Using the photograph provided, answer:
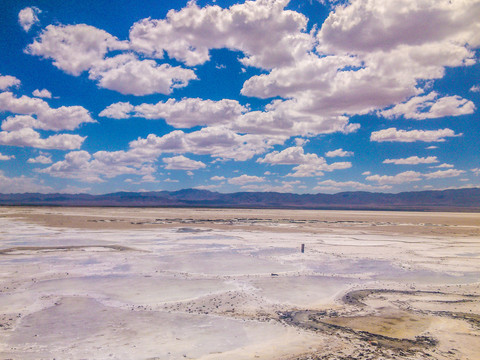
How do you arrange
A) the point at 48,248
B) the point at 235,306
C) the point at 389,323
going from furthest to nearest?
the point at 48,248 < the point at 235,306 < the point at 389,323

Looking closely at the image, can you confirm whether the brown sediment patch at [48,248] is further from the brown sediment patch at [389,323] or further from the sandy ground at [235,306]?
the brown sediment patch at [389,323]

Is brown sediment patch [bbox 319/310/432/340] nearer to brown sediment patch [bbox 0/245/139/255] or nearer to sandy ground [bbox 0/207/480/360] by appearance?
sandy ground [bbox 0/207/480/360]

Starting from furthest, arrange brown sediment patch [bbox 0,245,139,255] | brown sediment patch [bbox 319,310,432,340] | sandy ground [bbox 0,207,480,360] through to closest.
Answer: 1. brown sediment patch [bbox 0,245,139,255]
2. brown sediment patch [bbox 319,310,432,340]
3. sandy ground [bbox 0,207,480,360]

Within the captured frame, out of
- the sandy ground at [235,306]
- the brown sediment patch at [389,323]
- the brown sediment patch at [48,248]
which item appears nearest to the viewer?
the sandy ground at [235,306]

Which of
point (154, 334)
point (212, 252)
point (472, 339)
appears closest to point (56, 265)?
point (212, 252)

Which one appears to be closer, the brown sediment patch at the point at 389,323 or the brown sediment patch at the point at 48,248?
the brown sediment patch at the point at 389,323

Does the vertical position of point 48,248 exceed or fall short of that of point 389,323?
it falls short

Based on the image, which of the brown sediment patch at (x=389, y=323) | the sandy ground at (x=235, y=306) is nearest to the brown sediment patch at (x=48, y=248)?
the sandy ground at (x=235, y=306)

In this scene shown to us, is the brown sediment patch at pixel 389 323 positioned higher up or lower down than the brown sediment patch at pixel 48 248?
higher up

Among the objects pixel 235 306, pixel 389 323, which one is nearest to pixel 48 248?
pixel 235 306

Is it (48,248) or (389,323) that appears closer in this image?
(389,323)

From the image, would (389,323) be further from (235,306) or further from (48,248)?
(48,248)

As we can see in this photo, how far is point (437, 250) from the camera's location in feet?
75.9

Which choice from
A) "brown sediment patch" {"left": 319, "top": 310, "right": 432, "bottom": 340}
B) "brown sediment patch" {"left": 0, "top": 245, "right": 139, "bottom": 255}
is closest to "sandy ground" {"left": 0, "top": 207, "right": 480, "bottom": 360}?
"brown sediment patch" {"left": 319, "top": 310, "right": 432, "bottom": 340}
